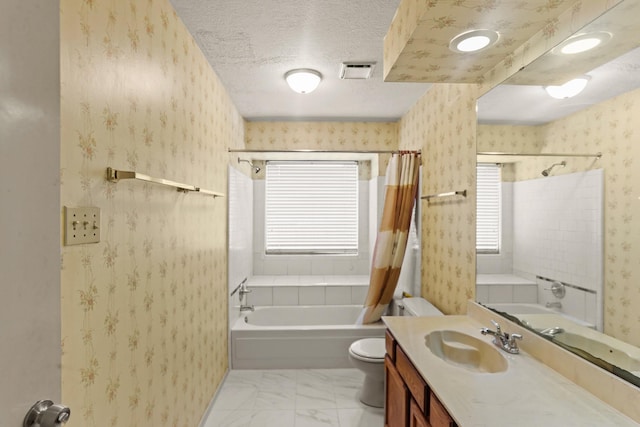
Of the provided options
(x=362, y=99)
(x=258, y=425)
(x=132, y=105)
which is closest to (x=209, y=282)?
(x=258, y=425)

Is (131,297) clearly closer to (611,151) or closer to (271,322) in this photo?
(611,151)

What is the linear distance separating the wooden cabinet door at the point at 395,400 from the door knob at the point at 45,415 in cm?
130

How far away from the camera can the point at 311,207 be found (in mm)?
4262

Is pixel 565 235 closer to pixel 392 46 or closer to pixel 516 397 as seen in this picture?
pixel 516 397

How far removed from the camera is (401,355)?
64.2 inches

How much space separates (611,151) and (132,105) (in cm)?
173

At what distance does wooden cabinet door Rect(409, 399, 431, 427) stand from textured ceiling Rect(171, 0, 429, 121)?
1.89 m

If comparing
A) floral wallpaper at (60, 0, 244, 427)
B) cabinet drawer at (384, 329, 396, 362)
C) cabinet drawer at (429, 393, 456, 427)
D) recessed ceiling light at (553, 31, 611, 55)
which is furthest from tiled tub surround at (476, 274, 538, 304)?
floral wallpaper at (60, 0, 244, 427)

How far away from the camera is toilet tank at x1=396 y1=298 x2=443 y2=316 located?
8.07ft

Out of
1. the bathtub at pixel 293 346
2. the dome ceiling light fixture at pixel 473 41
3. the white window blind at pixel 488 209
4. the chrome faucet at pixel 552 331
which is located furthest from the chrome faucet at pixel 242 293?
the dome ceiling light fixture at pixel 473 41

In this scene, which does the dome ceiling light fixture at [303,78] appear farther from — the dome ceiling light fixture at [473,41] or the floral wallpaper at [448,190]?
the dome ceiling light fixture at [473,41]

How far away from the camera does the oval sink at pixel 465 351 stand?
1508mm

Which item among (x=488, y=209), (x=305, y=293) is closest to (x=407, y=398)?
(x=488, y=209)

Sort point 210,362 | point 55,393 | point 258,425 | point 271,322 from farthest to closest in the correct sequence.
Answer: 1. point 271,322
2. point 210,362
3. point 258,425
4. point 55,393
